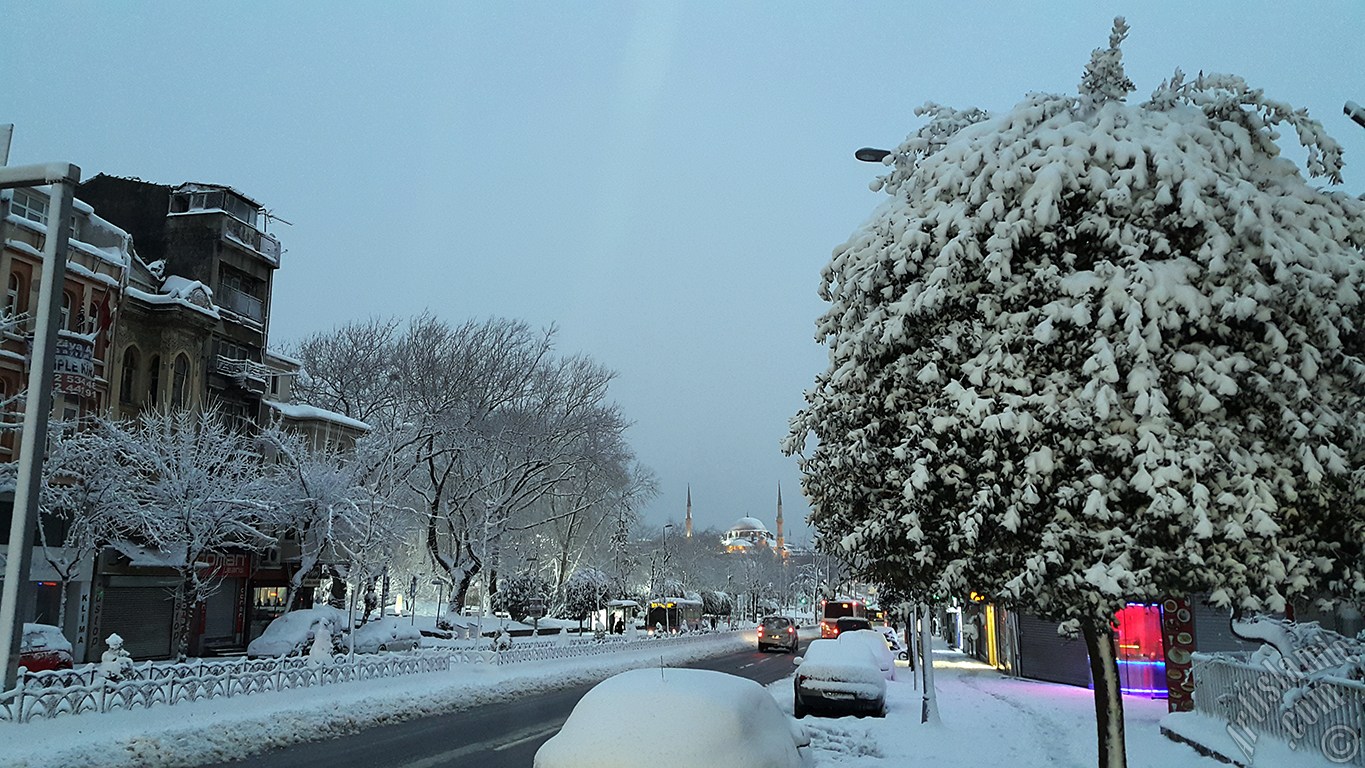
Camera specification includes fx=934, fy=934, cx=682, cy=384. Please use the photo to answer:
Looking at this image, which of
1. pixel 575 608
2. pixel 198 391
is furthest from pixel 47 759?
pixel 575 608

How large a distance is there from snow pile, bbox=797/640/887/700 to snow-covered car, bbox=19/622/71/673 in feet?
→ 51.3

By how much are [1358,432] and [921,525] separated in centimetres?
313

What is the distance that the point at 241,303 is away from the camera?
3934 centimetres

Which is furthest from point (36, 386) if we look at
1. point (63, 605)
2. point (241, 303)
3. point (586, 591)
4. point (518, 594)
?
point (586, 591)

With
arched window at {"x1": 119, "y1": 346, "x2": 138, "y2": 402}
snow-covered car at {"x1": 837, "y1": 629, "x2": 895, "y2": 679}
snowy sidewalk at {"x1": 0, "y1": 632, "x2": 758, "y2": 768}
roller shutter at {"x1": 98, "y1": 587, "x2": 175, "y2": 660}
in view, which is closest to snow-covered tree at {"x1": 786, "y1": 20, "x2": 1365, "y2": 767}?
snowy sidewalk at {"x1": 0, "y1": 632, "x2": 758, "y2": 768}

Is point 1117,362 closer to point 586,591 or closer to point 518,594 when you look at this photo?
point 518,594

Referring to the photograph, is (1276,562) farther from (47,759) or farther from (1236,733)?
(47,759)

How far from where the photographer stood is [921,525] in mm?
7859

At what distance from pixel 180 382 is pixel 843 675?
92.0 ft

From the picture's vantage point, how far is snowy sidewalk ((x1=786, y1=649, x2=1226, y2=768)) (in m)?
12.7

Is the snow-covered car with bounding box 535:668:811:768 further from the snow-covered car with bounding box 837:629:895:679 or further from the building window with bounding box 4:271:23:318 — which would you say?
the building window with bounding box 4:271:23:318

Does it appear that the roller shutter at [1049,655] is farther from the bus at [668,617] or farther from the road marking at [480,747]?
the bus at [668,617]

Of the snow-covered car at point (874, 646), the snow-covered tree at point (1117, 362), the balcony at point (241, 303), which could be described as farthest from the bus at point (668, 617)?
the snow-covered tree at point (1117, 362)

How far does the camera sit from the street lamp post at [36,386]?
6.81 meters
